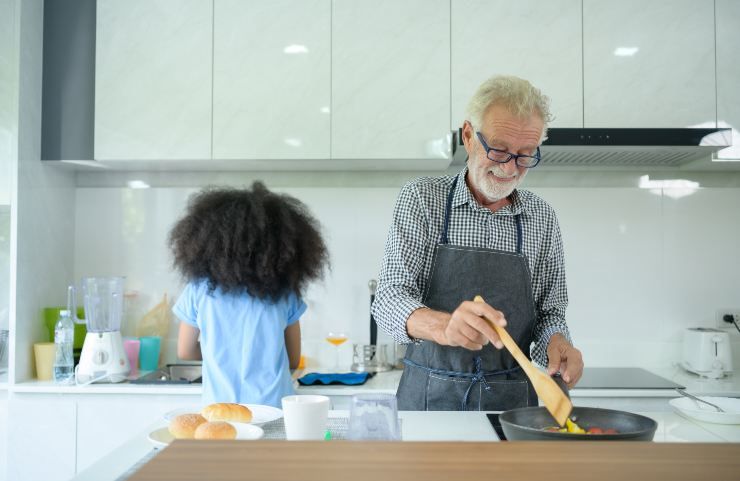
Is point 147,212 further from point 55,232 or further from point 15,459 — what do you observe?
point 15,459

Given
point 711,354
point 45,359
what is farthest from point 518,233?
point 45,359

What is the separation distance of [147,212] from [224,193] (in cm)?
109

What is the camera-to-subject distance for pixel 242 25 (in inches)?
103

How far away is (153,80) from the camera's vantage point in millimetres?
2629

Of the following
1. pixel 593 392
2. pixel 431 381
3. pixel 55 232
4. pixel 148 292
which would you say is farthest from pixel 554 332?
pixel 55 232

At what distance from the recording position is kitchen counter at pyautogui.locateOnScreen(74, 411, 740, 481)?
17.1 inches

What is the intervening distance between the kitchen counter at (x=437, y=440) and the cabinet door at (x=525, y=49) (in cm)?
140

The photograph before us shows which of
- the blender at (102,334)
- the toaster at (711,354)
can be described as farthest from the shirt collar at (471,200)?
the blender at (102,334)

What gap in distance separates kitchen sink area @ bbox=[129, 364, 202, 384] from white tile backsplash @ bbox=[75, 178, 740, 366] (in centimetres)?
23

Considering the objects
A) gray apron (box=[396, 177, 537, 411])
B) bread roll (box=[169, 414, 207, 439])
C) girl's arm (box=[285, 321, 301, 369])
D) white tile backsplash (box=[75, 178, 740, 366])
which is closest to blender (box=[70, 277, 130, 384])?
white tile backsplash (box=[75, 178, 740, 366])

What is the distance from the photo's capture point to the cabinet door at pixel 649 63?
99.6 inches

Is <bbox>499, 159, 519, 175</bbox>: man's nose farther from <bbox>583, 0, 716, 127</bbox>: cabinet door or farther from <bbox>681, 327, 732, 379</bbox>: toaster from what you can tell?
<bbox>681, 327, 732, 379</bbox>: toaster

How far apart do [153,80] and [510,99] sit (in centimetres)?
159

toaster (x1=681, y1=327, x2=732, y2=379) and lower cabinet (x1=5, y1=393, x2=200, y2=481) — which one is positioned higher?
toaster (x1=681, y1=327, x2=732, y2=379)
